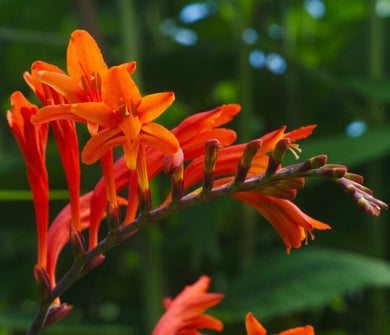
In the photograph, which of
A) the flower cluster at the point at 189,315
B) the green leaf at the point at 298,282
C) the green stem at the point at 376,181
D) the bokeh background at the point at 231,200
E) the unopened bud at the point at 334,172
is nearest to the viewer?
the unopened bud at the point at 334,172

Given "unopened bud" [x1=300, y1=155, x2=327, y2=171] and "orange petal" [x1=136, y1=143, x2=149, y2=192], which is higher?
"unopened bud" [x1=300, y1=155, x2=327, y2=171]

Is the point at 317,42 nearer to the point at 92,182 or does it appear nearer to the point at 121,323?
the point at 92,182

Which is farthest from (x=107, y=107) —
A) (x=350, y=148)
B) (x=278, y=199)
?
(x=350, y=148)

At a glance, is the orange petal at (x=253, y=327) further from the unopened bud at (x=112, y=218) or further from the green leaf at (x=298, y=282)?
the green leaf at (x=298, y=282)

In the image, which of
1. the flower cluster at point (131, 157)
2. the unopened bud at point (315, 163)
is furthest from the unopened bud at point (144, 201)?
the unopened bud at point (315, 163)

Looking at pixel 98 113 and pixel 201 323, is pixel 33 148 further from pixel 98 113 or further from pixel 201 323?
pixel 201 323

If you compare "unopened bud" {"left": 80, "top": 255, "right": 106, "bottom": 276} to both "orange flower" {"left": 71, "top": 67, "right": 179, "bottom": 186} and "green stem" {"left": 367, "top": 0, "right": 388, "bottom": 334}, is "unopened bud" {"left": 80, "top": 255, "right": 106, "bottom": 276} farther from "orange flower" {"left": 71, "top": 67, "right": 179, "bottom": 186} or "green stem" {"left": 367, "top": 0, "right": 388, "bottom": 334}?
"green stem" {"left": 367, "top": 0, "right": 388, "bottom": 334}

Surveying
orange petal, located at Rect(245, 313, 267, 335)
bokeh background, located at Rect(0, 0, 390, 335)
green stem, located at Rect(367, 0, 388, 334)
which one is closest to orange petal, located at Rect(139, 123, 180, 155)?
orange petal, located at Rect(245, 313, 267, 335)

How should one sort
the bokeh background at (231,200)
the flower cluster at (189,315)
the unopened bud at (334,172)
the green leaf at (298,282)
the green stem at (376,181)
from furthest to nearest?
the green stem at (376,181)
the bokeh background at (231,200)
the green leaf at (298,282)
the flower cluster at (189,315)
the unopened bud at (334,172)
